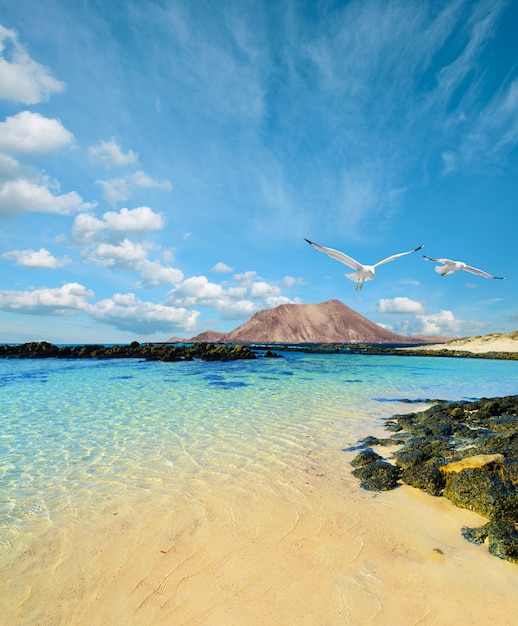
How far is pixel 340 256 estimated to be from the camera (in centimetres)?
1529

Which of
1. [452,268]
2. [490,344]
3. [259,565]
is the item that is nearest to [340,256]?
[452,268]

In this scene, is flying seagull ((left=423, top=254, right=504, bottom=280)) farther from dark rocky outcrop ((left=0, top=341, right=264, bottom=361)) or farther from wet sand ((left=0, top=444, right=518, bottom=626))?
dark rocky outcrop ((left=0, top=341, right=264, bottom=361))

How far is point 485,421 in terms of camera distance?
11.7 metres

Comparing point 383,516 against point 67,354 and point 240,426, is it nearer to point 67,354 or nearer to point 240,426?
point 240,426

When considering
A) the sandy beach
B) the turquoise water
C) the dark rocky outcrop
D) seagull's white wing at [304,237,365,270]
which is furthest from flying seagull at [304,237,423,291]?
the sandy beach

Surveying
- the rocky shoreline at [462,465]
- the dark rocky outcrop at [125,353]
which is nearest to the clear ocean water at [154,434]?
the rocky shoreline at [462,465]

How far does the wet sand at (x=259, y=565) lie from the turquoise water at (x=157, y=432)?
3.12 ft

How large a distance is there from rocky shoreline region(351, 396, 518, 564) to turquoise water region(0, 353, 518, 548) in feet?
4.54

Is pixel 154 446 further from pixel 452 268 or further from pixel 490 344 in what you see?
pixel 490 344

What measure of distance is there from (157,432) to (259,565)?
23.1 ft

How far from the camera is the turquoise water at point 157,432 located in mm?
7052

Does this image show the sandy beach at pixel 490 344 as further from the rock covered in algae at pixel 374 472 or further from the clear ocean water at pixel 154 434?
the rock covered in algae at pixel 374 472

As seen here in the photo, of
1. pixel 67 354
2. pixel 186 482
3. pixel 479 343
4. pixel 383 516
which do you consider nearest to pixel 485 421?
pixel 383 516

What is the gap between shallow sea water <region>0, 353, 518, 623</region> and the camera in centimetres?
613
